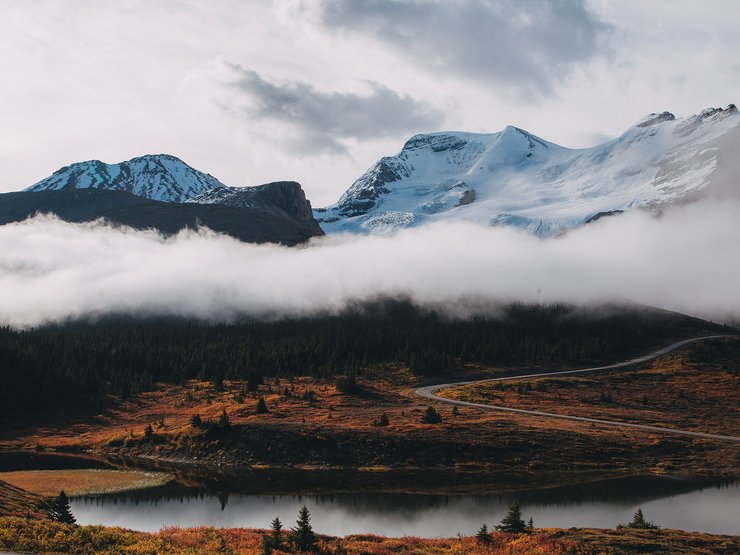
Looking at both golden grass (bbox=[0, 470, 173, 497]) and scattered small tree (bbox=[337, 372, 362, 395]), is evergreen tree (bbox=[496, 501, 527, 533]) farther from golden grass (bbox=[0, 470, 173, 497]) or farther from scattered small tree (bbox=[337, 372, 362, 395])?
scattered small tree (bbox=[337, 372, 362, 395])

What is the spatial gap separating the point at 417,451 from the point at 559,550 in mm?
55482

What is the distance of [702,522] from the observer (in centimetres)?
6266

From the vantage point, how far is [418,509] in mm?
68938

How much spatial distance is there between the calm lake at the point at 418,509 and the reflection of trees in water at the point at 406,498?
0.35 feet

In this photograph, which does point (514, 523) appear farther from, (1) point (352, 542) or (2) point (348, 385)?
(2) point (348, 385)

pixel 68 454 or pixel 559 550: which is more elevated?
pixel 559 550

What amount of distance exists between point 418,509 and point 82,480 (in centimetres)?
4460

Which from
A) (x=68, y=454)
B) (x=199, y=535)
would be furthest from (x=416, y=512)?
(x=68, y=454)

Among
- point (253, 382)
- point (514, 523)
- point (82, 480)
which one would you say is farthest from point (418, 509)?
point (253, 382)

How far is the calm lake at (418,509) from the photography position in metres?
61.6

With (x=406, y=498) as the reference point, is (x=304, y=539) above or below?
above

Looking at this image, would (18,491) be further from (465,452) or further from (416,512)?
(465,452)

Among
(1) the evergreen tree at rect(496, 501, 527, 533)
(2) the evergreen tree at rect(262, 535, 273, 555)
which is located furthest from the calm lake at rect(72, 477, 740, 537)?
(2) the evergreen tree at rect(262, 535, 273, 555)

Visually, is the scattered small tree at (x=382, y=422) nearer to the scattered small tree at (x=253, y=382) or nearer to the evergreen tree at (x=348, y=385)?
the evergreen tree at (x=348, y=385)
